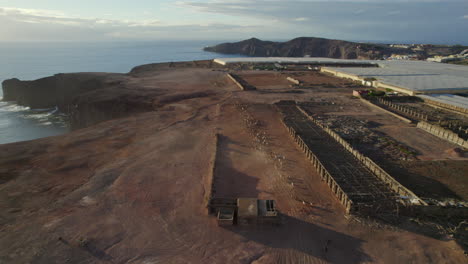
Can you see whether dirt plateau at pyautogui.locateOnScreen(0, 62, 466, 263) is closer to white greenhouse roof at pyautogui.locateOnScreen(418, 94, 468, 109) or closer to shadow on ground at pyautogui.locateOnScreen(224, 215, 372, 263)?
shadow on ground at pyautogui.locateOnScreen(224, 215, 372, 263)

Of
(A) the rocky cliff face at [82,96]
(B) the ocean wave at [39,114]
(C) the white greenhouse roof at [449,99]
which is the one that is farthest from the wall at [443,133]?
(B) the ocean wave at [39,114]

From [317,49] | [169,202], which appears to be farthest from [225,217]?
[317,49]

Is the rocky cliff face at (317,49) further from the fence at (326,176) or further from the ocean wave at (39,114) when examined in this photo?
the fence at (326,176)

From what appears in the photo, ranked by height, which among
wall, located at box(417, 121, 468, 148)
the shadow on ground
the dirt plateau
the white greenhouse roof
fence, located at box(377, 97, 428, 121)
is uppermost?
the white greenhouse roof

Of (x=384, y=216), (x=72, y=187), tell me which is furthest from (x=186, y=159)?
(x=384, y=216)

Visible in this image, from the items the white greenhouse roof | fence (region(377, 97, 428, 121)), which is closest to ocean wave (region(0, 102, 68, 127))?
fence (region(377, 97, 428, 121))

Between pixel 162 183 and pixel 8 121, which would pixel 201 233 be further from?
pixel 8 121
